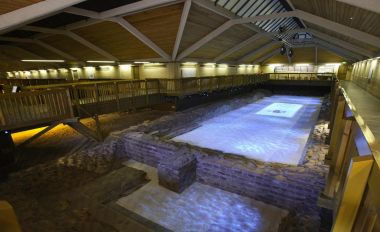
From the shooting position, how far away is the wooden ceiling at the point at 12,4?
602 centimetres

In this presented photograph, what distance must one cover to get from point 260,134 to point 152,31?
9.22 m

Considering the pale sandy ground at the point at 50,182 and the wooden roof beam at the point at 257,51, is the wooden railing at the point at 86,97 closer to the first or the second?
the pale sandy ground at the point at 50,182

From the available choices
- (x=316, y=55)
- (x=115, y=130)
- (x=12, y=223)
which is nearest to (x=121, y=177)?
(x=115, y=130)

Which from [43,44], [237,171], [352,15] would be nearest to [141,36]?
[43,44]

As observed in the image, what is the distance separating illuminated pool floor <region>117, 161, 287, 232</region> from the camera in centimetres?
536

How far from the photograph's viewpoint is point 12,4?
612cm

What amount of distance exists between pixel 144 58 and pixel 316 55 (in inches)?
938

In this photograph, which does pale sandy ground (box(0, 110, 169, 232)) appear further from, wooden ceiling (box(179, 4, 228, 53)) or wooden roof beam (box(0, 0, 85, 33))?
wooden ceiling (box(179, 4, 228, 53))

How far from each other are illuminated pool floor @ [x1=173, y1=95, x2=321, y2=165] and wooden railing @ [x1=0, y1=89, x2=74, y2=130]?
544cm

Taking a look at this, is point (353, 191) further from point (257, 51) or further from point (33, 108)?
point (257, 51)

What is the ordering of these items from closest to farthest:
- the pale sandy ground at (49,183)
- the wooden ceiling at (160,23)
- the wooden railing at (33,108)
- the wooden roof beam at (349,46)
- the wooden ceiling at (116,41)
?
the pale sandy ground at (49,183)
the wooden railing at (33,108)
the wooden roof beam at (349,46)
the wooden ceiling at (160,23)
the wooden ceiling at (116,41)

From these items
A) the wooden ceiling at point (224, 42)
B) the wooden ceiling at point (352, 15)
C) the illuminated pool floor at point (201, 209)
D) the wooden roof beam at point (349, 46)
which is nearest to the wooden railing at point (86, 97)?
the wooden ceiling at point (224, 42)

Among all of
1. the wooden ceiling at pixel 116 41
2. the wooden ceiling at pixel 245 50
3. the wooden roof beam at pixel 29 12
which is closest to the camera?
the wooden roof beam at pixel 29 12

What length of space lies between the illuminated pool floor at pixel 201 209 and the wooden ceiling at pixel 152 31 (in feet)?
22.6
